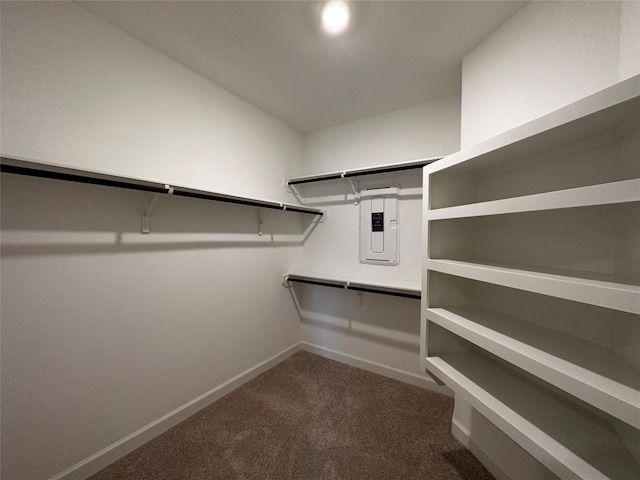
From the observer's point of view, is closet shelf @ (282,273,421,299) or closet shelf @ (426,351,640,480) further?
closet shelf @ (282,273,421,299)

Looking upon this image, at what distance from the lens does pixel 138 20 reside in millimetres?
1258

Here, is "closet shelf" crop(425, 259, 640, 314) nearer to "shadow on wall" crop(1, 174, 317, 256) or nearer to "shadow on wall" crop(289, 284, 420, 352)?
"shadow on wall" crop(289, 284, 420, 352)

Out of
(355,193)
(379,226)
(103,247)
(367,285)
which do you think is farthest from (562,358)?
(103,247)

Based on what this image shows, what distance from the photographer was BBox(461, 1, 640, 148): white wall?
0.85m

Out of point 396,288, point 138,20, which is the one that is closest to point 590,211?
point 396,288

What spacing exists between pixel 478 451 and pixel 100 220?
248cm

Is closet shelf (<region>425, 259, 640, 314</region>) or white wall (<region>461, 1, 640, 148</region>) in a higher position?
white wall (<region>461, 1, 640, 148</region>)

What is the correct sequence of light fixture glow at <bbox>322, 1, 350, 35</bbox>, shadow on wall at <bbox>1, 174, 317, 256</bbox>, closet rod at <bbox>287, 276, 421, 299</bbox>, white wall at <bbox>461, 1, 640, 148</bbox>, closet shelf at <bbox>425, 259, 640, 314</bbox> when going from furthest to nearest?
1. closet rod at <bbox>287, 276, 421, 299</bbox>
2. light fixture glow at <bbox>322, 1, 350, 35</bbox>
3. shadow on wall at <bbox>1, 174, 317, 256</bbox>
4. white wall at <bbox>461, 1, 640, 148</bbox>
5. closet shelf at <bbox>425, 259, 640, 314</bbox>

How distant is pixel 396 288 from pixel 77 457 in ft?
6.78

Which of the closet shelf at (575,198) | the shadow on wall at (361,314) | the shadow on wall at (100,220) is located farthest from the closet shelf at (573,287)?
the shadow on wall at (100,220)

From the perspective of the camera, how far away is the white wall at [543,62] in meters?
0.85

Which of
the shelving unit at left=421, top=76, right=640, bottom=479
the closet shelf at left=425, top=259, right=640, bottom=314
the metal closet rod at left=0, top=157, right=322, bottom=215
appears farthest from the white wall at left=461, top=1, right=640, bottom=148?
the metal closet rod at left=0, top=157, right=322, bottom=215

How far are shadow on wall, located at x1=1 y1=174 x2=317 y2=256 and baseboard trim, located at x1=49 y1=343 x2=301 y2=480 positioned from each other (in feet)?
3.60

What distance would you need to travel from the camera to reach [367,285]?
1.92 m
